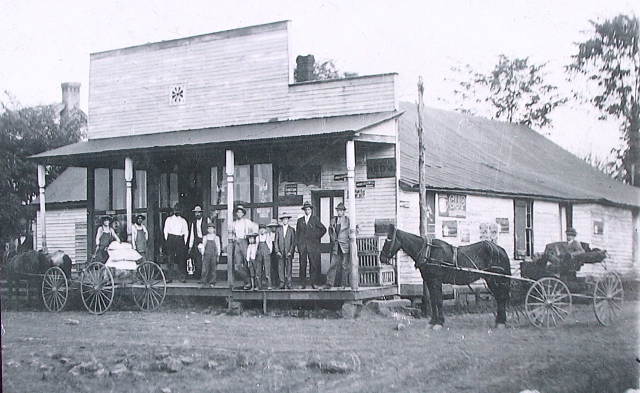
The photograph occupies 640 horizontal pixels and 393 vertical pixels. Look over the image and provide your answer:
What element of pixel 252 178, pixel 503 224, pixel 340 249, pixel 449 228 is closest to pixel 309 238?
pixel 340 249

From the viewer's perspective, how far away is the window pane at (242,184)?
1658 cm

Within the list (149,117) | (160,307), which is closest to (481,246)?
(160,307)

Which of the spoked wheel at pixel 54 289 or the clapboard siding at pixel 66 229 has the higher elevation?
the clapboard siding at pixel 66 229

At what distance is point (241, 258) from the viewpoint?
1470cm

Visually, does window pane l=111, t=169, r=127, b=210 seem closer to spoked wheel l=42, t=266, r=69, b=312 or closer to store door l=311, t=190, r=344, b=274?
spoked wheel l=42, t=266, r=69, b=312

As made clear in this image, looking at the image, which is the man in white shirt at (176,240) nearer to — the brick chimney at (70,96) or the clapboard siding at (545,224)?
the brick chimney at (70,96)

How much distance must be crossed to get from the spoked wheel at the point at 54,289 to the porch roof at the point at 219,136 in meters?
2.20

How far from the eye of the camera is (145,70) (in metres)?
17.9

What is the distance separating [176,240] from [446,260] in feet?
21.7

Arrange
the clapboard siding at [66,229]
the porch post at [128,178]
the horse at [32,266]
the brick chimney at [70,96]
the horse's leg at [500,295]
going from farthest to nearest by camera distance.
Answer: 1. the clapboard siding at [66,229]
2. the porch post at [128,178]
3. the horse at [32,266]
4. the brick chimney at [70,96]
5. the horse's leg at [500,295]

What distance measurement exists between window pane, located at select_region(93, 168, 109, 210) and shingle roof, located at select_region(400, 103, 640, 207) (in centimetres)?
747

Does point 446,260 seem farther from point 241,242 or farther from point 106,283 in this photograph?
point 106,283

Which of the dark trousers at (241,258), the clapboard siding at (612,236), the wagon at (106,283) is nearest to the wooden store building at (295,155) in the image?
the clapboard siding at (612,236)

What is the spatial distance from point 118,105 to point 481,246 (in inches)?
401
